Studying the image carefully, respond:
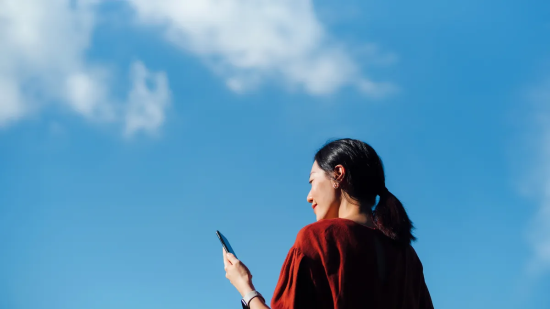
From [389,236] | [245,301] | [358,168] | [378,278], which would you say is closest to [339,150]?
[358,168]

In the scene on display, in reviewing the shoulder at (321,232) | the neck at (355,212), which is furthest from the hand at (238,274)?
the neck at (355,212)

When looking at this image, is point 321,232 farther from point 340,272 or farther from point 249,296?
point 249,296

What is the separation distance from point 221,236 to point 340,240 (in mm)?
1219

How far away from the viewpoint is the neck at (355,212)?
380 centimetres

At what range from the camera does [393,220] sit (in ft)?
12.4

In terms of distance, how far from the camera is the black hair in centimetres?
380

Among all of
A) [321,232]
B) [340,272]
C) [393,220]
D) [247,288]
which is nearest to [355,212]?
[393,220]

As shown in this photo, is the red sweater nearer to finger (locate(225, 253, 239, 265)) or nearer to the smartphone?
finger (locate(225, 253, 239, 265))

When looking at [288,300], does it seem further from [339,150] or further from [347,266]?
[339,150]

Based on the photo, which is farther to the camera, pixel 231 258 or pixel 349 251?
pixel 231 258

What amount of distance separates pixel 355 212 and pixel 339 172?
1.08ft

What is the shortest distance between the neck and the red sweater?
13cm

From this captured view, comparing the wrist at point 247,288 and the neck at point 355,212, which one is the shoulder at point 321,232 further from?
the wrist at point 247,288

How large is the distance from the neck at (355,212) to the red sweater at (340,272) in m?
0.13
